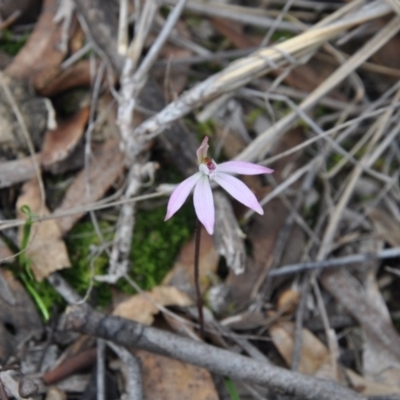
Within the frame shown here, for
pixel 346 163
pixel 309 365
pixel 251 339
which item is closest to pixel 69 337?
pixel 251 339

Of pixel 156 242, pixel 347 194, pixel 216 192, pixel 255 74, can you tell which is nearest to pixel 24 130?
pixel 156 242

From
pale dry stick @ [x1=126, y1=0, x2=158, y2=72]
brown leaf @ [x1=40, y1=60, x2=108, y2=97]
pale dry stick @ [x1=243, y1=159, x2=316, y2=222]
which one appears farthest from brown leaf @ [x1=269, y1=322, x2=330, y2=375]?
brown leaf @ [x1=40, y1=60, x2=108, y2=97]

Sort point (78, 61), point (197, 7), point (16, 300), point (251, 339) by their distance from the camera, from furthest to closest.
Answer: point (197, 7), point (78, 61), point (251, 339), point (16, 300)

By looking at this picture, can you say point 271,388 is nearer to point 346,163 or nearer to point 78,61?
point 346,163

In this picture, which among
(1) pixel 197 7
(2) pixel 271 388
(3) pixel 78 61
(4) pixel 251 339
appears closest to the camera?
(2) pixel 271 388

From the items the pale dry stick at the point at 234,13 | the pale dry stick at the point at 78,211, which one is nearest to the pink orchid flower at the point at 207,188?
the pale dry stick at the point at 78,211

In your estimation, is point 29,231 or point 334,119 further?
point 334,119

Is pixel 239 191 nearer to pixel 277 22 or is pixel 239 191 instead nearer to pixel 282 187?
pixel 282 187

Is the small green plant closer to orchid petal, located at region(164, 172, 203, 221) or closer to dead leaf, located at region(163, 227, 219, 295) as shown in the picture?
dead leaf, located at region(163, 227, 219, 295)
